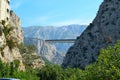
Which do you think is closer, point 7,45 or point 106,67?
Answer: point 106,67

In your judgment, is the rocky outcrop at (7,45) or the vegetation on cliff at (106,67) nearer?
the vegetation on cliff at (106,67)

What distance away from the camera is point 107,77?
57562mm

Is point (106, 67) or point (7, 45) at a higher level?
point (7, 45)

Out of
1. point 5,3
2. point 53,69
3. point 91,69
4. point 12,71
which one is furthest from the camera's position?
point 53,69

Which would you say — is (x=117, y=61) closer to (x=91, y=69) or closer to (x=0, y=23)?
(x=91, y=69)

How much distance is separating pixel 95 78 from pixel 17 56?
87.1 meters

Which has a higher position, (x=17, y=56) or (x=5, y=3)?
(x=5, y=3)

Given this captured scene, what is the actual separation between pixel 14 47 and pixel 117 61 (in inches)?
3550

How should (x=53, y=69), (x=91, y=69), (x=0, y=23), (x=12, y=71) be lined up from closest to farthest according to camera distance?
1. (x=91, y=69)
2. (x=12, y=71)
3. (x=0, y=23)
4. (x=53, y=69)

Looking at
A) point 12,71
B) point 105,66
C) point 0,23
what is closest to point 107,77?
point 105,66

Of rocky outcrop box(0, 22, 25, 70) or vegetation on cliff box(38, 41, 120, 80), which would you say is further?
rocky outcrop box(0, 22, 25, 70)

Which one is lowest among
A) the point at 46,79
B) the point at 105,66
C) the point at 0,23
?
the point at 46,79

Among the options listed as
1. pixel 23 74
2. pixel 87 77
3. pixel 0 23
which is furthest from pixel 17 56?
pixel 87 77

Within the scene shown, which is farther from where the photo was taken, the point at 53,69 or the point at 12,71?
the point at 53,69
